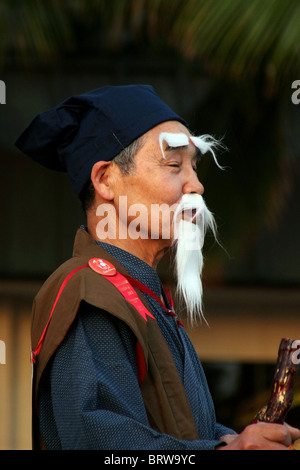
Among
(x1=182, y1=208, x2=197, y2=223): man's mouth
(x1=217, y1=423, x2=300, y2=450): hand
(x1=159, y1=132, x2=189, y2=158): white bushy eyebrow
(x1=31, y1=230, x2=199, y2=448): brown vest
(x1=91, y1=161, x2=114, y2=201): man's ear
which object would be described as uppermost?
(x1=159, y1=132, x2=189, y2=158): white bushy eyebrow

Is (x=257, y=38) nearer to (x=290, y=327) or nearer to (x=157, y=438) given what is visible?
(x=290, y=327)

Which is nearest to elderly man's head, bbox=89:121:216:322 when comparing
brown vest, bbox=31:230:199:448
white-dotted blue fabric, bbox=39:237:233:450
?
brown vest, bbox=31:230:199:448

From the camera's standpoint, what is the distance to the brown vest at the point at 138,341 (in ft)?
7.78

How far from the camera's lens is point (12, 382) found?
7.04m

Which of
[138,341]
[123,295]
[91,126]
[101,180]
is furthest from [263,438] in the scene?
[91,126]

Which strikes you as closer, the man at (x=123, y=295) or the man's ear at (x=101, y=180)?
the man at (x=123, y=295)

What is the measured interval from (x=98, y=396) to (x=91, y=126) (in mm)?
803

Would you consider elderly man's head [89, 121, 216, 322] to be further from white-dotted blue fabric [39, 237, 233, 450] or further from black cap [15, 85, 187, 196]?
white-dotted blue fabric [39, 237, 233, 450]

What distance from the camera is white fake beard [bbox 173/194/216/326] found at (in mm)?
2629

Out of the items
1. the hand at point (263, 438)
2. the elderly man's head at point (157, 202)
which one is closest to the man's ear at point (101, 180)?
the elderly man's head at point (157, 202)

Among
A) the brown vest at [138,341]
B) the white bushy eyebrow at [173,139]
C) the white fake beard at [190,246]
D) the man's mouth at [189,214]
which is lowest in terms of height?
the brown vest at [138,341]

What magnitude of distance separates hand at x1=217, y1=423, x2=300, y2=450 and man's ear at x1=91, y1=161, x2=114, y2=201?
767mm

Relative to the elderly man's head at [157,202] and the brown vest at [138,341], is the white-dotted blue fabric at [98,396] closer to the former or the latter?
the brown vest at [138,341]
